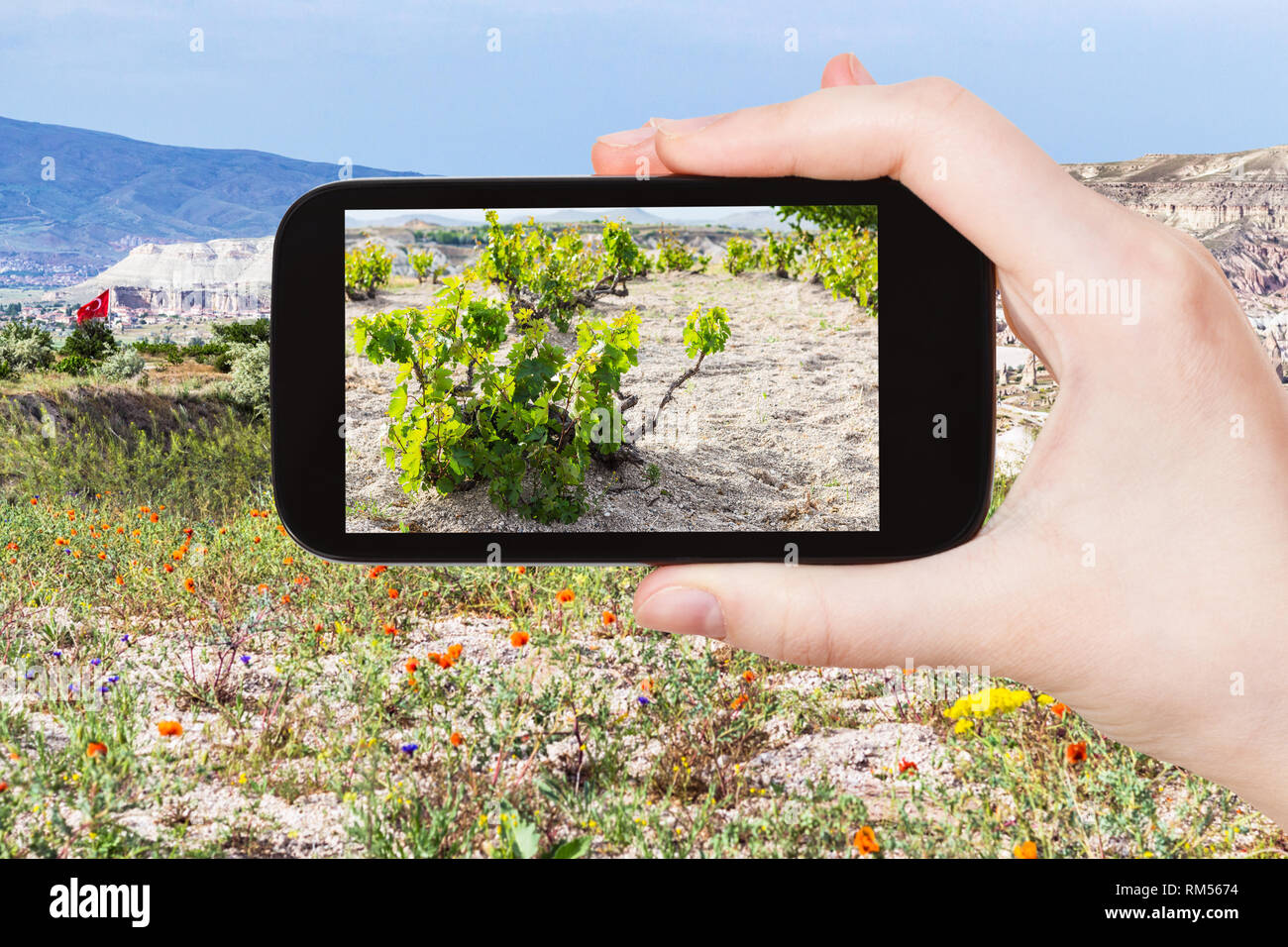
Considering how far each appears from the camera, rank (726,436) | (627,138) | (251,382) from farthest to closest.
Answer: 1. (251,382)
2. (726,436)
3. (627,138)

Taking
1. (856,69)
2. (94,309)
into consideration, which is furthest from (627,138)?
(94,309)

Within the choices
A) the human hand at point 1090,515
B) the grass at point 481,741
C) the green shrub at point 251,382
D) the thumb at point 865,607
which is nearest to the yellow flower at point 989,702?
the grass at point 481,741

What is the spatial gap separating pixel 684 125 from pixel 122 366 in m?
6.53

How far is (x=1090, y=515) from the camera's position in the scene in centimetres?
111

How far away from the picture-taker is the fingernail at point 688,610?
1.23m

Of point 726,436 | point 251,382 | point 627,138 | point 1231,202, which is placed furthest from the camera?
point 1231,202

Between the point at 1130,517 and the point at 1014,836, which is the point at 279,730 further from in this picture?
the point at 1130,517

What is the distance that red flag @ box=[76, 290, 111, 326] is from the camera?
7.03 meters

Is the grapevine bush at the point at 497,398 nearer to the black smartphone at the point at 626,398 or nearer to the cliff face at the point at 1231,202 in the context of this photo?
the black smartphone at the point at 626,398

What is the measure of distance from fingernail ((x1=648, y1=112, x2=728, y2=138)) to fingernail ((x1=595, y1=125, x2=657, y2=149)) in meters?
0.16

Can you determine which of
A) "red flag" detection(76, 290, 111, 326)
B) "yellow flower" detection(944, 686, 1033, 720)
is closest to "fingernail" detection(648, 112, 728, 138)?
"yellow flower" detection(944, 686, 1033, 720)

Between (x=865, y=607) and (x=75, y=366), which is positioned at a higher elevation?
(x=75, y=366)

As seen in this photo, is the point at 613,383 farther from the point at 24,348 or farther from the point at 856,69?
the point at 24,348

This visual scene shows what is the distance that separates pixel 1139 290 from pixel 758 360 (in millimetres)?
997
